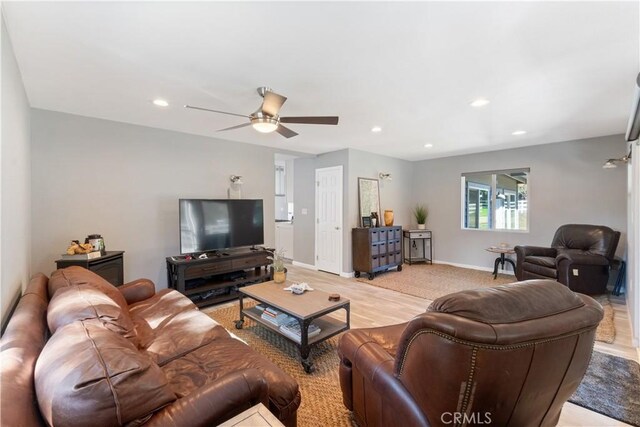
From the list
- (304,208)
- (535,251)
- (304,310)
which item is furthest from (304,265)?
(535,251)

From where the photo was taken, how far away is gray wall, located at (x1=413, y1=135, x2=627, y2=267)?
445 cm

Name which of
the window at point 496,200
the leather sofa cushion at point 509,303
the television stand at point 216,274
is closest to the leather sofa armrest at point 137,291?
the television stand at point 216,274

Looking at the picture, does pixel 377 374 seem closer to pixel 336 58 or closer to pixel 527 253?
pixel 336 58

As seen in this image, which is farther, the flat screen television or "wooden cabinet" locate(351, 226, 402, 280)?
"wooden cabinet" locate(351, 226, 402, 280)

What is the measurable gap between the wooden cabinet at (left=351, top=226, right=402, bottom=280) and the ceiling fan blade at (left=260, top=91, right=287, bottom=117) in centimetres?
319

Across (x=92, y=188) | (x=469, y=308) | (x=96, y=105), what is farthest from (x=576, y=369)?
(x=92, y=188)

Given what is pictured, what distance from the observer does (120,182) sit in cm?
355

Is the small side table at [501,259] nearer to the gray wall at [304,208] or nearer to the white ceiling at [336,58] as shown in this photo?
the white ceiling at [336,58]

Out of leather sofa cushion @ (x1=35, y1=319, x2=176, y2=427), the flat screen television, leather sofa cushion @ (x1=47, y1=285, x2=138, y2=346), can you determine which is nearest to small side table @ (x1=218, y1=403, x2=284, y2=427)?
leather sofa cushion @ (x1=35, y1=319, x2=176, y2=427)

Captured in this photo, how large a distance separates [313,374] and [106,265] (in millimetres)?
2493

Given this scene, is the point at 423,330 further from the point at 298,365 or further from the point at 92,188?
the point at 92,188

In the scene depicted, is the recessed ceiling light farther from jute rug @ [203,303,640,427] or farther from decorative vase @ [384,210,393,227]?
decorative vase @ [384,210,393,227]

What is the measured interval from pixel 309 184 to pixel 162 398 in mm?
5255

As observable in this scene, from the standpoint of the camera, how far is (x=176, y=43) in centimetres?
185
